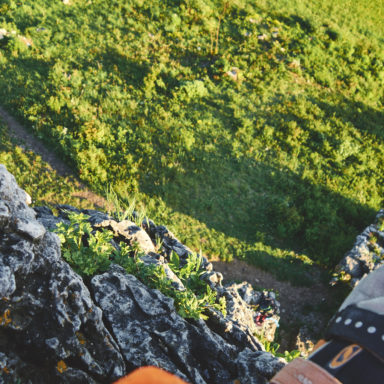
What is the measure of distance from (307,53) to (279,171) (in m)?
11.8

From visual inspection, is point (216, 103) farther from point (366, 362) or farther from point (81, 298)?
point (366, 362)

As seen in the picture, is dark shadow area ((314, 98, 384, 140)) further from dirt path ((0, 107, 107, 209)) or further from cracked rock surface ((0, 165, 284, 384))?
cracked rock surface ((0, 165, 284, 384))

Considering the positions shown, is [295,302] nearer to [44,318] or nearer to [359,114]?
[44,318]

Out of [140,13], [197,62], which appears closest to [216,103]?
[197,62]

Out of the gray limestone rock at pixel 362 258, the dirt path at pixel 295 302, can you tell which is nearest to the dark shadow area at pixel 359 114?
the gray limestone rock at pixel 362 258

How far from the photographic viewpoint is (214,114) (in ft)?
51.4

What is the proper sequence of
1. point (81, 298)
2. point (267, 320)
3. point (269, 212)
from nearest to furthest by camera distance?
point (81, 298) < point (267, 320) < point (269, 212)

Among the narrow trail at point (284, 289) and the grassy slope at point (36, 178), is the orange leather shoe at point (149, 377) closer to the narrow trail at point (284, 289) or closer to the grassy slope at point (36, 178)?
the narrow trail at point (284, 289)

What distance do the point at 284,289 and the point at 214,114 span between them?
920 cm

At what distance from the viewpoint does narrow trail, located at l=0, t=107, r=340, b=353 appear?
366 inches

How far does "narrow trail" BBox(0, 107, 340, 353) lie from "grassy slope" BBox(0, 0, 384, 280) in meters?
0.45

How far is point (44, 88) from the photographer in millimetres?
13898

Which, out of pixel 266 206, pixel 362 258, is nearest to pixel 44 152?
pixel 266 206

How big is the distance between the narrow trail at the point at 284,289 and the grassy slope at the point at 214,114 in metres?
0.45
